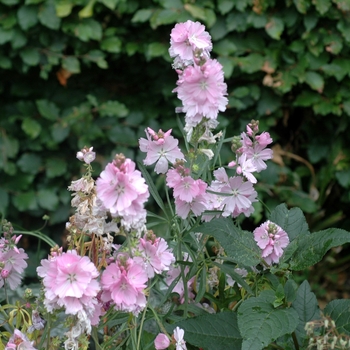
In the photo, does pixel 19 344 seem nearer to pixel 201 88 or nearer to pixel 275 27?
pixel 201 88

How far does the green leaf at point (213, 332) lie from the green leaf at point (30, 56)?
176 centimetres

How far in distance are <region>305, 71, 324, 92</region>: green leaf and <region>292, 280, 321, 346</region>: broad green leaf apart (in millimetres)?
1580

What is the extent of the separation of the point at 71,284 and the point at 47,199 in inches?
71.1

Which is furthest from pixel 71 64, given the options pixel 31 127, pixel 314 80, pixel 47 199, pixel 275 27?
pixel 314 80

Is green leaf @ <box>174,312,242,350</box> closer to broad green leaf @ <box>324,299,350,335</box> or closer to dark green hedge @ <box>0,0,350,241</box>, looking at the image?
broad green leaf @ <box>324,299,350,335</box>

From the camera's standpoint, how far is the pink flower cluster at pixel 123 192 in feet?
2.74

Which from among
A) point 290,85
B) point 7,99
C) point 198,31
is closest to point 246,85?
point 290,85

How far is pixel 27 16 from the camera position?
2488 millimetres

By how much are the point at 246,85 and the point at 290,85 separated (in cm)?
23

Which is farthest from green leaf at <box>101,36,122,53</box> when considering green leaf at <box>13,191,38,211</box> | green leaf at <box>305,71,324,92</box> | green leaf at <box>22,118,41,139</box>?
green leaf at <box>305,71,324,92</box>

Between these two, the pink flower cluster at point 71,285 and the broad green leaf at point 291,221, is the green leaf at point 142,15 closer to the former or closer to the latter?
the broad green leaf at point 291,221

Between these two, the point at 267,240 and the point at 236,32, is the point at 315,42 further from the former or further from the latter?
the point at 267,240

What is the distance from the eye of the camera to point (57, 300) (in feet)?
2.81

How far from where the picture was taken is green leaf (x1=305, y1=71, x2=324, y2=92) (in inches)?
99.7
